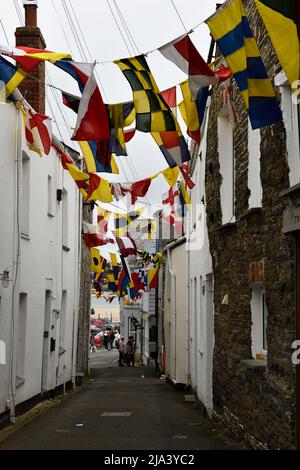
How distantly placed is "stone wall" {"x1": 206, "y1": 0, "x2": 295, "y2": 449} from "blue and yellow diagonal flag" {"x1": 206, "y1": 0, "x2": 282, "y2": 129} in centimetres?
82

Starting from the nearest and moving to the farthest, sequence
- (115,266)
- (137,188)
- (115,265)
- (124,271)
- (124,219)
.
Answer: (137,188), (124,219), (124,271), (115,265), (115,266)

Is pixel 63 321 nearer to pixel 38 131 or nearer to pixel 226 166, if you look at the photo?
pixel 38 131

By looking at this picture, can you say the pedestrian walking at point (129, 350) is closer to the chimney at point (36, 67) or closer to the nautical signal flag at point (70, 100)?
the chimney at point (36, 67)

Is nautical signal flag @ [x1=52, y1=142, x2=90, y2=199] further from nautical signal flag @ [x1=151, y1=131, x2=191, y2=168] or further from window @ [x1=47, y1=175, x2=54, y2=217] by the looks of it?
nautical signal flag @ [x1=151, y1=131, x2=191, y2=168]

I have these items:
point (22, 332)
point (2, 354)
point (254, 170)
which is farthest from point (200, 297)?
point (254, 170)

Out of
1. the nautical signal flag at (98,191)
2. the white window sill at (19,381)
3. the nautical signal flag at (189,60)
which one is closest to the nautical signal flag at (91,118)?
the nautical signal flag at (189,60)

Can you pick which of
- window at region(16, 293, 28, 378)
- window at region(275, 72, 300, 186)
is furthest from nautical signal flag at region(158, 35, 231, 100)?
window at region(16, 293, 28, 378)

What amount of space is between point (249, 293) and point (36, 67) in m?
8.85

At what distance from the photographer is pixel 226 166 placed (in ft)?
41.1

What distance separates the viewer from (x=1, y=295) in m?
12.0

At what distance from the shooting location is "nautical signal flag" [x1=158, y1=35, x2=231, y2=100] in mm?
7410

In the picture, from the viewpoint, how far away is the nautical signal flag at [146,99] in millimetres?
8188
